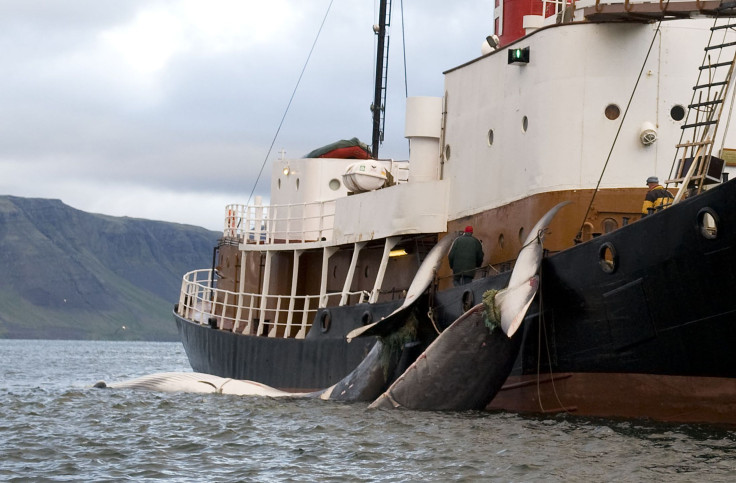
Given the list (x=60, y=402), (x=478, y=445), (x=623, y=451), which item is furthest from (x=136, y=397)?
(x=623, y=451)

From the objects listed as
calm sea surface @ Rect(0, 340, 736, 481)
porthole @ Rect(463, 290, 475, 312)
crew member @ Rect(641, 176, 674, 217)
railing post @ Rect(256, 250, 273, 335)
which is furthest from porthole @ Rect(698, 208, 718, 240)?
railing post @ Rect(256, 250, 273, 335)

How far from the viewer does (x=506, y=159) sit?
1973cm

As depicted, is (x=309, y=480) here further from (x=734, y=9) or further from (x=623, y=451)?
(x=734, y=9)

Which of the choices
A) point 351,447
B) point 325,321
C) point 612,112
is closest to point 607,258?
point 612,112

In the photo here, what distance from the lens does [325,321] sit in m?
23.2

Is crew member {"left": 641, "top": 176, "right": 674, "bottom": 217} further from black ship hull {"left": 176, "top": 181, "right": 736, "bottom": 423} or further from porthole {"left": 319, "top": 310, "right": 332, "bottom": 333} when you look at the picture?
porthole {"left": 319, "top": 310, "right": 332, "bottom": 333}

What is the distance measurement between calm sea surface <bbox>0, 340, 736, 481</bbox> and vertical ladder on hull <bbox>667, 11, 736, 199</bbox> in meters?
3.06

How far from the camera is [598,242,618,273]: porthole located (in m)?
15.9

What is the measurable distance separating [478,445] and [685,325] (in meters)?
2.84

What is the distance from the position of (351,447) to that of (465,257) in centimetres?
530

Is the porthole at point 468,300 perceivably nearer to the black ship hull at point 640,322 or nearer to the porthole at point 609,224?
the black ship hull at point 640,322

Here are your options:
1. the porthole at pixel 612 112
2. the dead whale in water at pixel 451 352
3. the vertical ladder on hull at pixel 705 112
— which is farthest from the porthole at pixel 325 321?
the vertical ladder on hull at pixel 705 112

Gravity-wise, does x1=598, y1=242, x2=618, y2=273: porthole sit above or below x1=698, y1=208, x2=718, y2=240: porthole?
below

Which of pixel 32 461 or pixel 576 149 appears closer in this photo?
pixel 32 461
